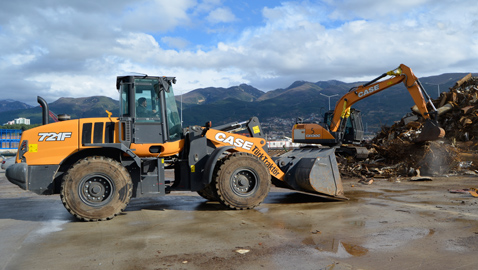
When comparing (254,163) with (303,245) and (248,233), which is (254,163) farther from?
(303,245)

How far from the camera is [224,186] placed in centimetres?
797

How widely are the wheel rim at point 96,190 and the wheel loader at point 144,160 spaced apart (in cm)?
2

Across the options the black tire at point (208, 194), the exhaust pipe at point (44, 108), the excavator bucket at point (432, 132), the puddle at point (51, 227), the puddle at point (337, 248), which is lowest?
the puddle at point (51, 227)

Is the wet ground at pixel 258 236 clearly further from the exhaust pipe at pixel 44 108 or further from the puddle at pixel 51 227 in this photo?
the exhaust pipe at pixel 44 108

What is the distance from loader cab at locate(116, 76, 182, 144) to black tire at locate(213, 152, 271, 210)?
4.47 ft

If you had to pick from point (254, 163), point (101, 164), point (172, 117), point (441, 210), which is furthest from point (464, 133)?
point (101, 164)

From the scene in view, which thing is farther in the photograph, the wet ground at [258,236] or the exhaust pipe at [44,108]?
the exhaust pipe at [44,108]

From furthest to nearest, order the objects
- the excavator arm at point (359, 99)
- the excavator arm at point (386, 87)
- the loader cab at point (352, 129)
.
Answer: the loader cab at point (352, 129), the excavator arm at point (386, 87), the excavator arm at point (359, 99)

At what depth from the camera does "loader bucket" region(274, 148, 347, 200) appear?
337 inches

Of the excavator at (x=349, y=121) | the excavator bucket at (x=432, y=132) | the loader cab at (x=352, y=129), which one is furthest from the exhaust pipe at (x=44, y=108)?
the loader cab at (x=352, y=129)

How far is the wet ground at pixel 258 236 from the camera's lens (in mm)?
4637

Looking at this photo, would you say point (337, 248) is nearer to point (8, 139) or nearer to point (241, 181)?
point (241, 181)

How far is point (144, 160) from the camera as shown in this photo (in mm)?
7801

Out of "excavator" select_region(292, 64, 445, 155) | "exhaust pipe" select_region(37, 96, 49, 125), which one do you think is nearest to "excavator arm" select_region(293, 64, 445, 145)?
"excavator" select_region(292, 64, 445, 155)
